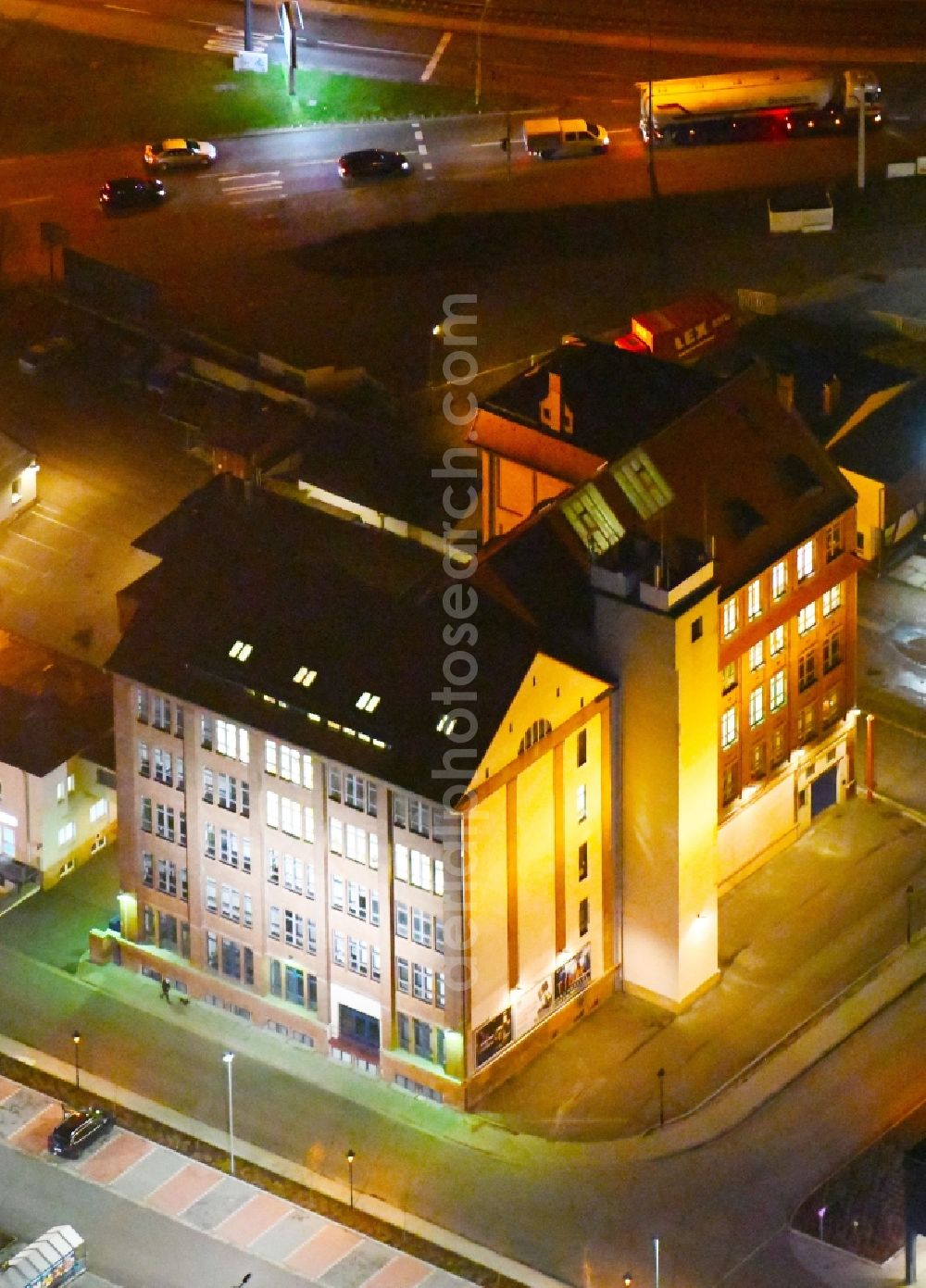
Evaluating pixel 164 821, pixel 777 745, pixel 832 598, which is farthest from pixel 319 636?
pixel 832 598

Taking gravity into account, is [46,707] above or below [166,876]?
above

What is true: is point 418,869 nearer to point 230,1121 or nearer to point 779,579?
point 230,1121

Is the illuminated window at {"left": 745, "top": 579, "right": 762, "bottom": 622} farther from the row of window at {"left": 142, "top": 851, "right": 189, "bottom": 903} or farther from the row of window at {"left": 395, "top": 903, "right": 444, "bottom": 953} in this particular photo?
the row of window at {"left": 142, "top": 851, "right": 189, "bottom": 903}

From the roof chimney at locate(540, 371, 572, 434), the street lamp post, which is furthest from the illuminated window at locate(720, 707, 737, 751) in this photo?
the street lamp post

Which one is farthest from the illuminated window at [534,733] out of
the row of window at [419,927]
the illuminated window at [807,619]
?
the illuminated window at [807,619]

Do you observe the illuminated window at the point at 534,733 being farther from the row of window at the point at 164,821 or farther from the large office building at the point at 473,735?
the row of window at the point at 164,821
